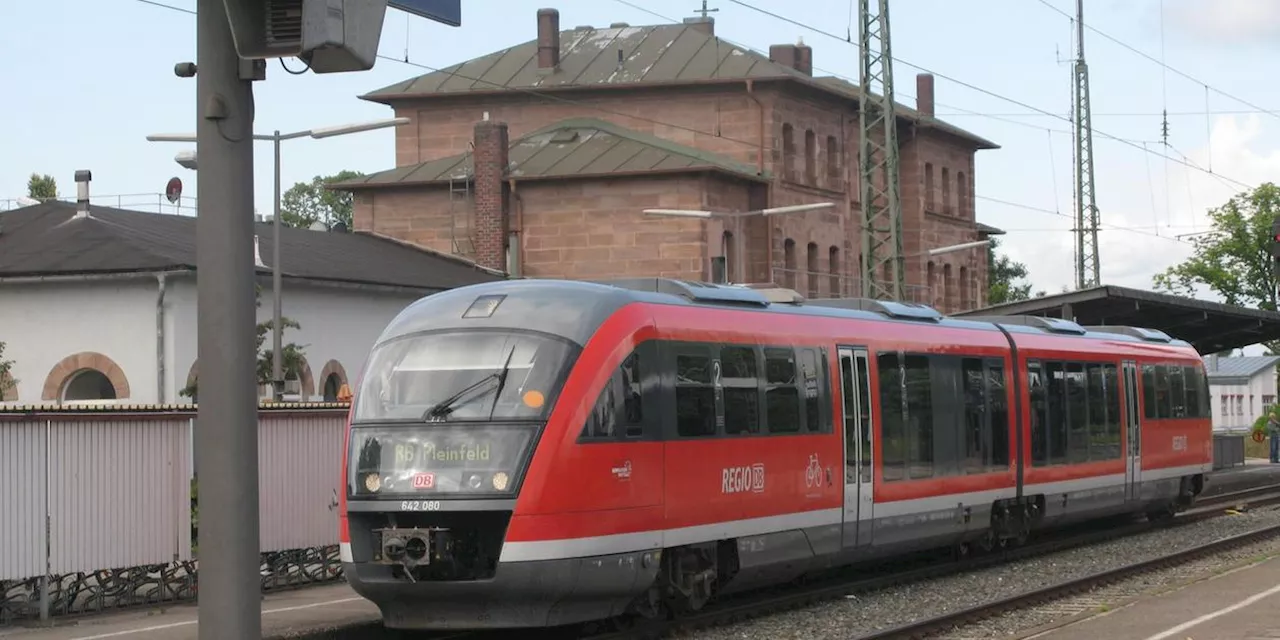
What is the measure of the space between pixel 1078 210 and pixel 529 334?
4880 cm

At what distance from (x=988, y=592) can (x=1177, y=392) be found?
433 inches

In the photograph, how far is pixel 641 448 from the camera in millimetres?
14391

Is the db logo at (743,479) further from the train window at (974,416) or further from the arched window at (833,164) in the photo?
the arched window at (833,164)

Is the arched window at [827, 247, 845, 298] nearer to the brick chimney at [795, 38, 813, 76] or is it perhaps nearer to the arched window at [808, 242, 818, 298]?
the arched window at [808, 242, 818, 298]

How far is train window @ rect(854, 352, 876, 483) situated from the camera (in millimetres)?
18344

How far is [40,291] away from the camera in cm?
3669

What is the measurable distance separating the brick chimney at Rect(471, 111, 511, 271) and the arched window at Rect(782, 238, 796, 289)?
948 centimetres

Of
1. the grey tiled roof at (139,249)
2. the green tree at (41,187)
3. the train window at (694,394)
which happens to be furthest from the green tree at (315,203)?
the train window at (694,394)

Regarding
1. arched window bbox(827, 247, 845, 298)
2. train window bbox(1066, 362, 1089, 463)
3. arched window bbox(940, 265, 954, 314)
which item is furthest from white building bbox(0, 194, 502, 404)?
arched window bbox(940, 265, 954, 314)

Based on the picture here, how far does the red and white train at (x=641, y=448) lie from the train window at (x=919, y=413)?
1.3 inches

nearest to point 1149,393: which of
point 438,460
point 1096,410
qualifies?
point 1096,410

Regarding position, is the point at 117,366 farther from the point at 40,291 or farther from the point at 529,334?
the point at 529,334

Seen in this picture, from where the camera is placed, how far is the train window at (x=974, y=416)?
20906 millimetres

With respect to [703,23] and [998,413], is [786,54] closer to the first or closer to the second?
[703,23]
